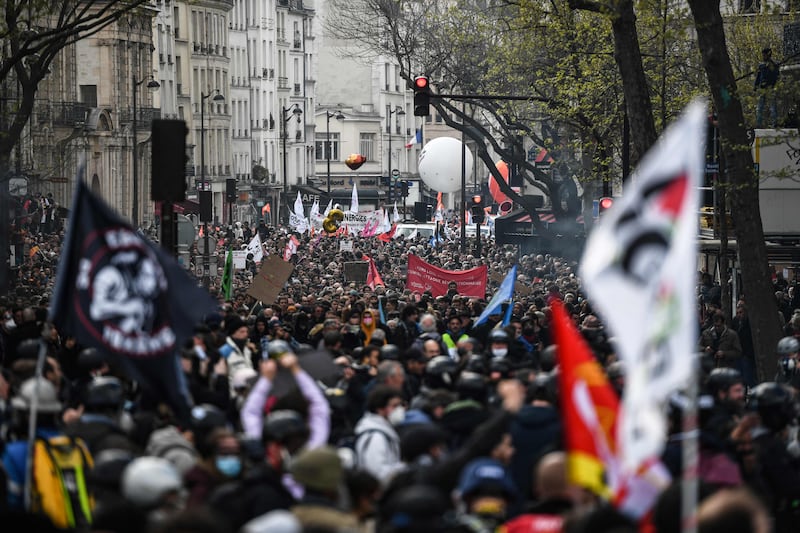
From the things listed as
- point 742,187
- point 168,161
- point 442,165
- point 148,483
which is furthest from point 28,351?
point 442,165

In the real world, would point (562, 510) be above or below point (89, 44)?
below

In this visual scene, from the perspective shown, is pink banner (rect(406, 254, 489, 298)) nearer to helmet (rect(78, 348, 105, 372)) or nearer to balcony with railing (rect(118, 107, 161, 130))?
helmet (rect(78, 348, 105, 372))

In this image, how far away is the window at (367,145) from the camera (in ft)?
461

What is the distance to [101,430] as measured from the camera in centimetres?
1026

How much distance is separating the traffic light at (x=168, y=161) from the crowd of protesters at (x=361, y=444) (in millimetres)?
1276

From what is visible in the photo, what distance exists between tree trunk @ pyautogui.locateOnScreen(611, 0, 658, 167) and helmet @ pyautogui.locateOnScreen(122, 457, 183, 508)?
48.1 ft

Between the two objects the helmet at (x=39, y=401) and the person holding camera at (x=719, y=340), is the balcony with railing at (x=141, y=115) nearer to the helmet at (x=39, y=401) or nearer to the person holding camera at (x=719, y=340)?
the person holding camera at (x=719, y=340)

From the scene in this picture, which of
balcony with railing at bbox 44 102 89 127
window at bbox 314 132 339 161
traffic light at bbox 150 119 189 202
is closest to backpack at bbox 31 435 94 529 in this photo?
A: traffic light at bbox 150 119 189 202

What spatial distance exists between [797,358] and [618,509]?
9.07 meters

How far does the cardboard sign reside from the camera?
2689cm

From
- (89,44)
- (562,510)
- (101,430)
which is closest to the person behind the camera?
(562,510)

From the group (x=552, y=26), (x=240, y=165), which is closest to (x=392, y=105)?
(x=240, y=165)

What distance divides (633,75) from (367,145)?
389 feet

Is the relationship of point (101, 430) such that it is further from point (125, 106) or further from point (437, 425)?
point (125, 106)
